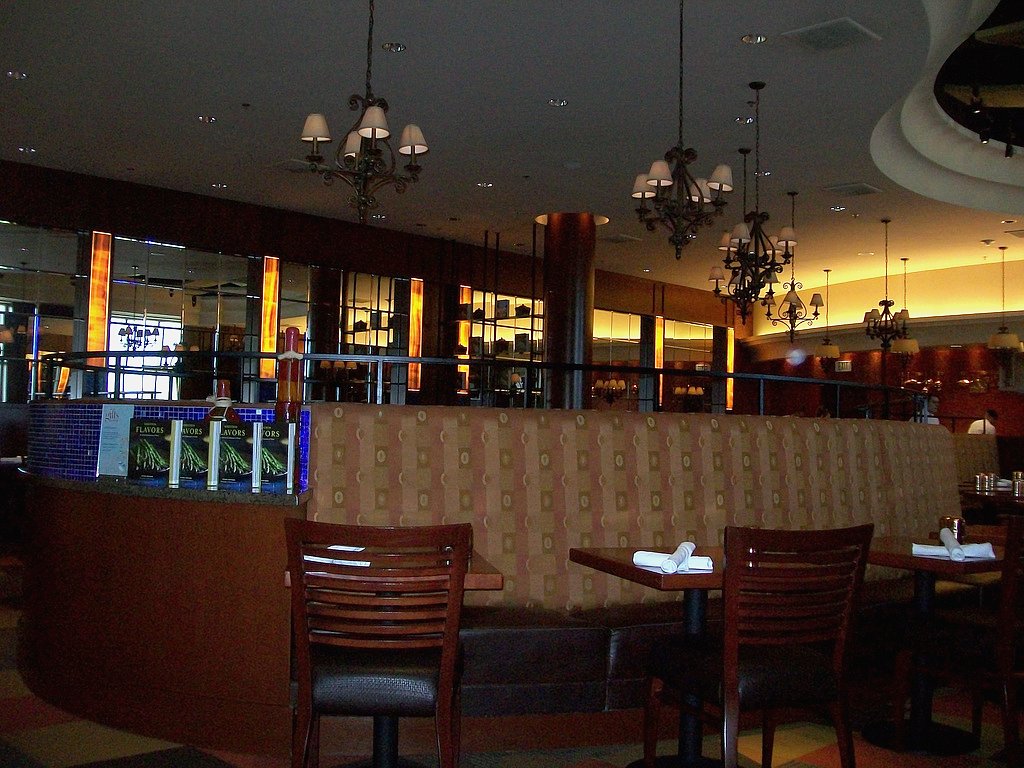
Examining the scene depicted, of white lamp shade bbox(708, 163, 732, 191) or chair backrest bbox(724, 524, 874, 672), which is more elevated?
white lamp shade bbox(708, 163, 732, 191)

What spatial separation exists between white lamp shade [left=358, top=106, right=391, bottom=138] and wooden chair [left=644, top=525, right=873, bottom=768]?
A: 377 centimetres

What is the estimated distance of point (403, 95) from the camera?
25.4 ft

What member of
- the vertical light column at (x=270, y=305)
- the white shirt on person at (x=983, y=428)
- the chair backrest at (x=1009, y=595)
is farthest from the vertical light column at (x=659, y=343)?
the chair backrest at (x=1009, y=595)

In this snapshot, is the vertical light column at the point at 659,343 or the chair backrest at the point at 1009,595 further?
the vertical light column at the point at 659,343

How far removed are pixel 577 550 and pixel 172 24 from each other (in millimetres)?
5062

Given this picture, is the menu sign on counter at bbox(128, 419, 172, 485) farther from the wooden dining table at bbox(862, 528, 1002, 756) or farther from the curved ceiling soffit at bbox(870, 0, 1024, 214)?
the curved ceiling soffit at bbox(870, 0, 1024, 214)

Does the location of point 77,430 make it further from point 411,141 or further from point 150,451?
point 411,141

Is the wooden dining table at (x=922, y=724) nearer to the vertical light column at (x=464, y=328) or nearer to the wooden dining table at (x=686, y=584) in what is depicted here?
the wooden dining table at (x=686, y=584)

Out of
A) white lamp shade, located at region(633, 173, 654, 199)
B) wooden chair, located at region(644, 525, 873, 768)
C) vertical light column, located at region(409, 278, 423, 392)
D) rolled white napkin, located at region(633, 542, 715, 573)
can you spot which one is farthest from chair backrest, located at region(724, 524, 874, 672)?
vertical light column, located at region(409, 278, 423, 392)

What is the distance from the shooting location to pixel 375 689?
256 centimetres

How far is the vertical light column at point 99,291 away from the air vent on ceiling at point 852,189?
335 inches

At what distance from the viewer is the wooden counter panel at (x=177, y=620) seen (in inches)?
141

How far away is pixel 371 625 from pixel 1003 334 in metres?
14.6

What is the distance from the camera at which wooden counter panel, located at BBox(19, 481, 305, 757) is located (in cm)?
357
